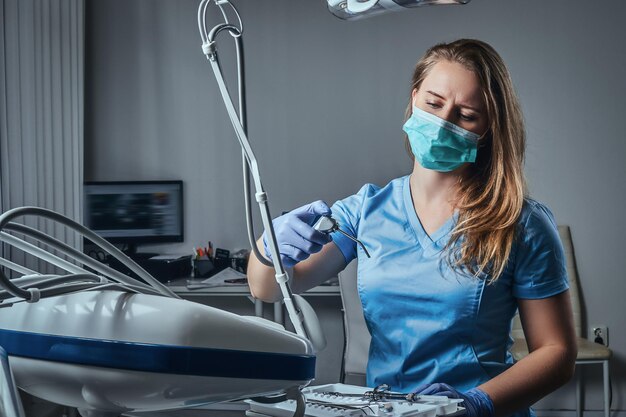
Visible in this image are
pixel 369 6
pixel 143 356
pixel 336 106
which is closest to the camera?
pixel 143 356

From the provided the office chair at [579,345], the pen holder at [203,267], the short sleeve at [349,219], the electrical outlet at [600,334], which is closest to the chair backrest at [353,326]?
the office chair at [579,345]

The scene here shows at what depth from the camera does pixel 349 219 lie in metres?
1.48

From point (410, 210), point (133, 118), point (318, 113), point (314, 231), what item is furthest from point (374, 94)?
point (314, 231)

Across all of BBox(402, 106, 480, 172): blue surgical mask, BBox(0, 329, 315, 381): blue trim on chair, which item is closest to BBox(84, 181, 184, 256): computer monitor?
BBox(402, 106, 480, 172): blue surgical mask

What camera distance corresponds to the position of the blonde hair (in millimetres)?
1261

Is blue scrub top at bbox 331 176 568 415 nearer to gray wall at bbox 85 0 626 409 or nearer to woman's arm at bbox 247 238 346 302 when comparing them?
woman's arm at bbox 247 238 346 302

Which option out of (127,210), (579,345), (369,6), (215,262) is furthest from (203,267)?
(369,6)

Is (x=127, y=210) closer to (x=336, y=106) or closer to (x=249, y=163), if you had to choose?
(x=336, y=106)

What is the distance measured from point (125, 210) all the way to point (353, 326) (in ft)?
4.64

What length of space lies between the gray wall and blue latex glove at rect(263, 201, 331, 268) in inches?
110

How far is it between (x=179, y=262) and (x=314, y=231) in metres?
2.67

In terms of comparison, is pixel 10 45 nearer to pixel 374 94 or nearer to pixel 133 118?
pixel 133 118

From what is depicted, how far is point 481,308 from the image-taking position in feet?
4.13

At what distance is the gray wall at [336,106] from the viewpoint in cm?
380
